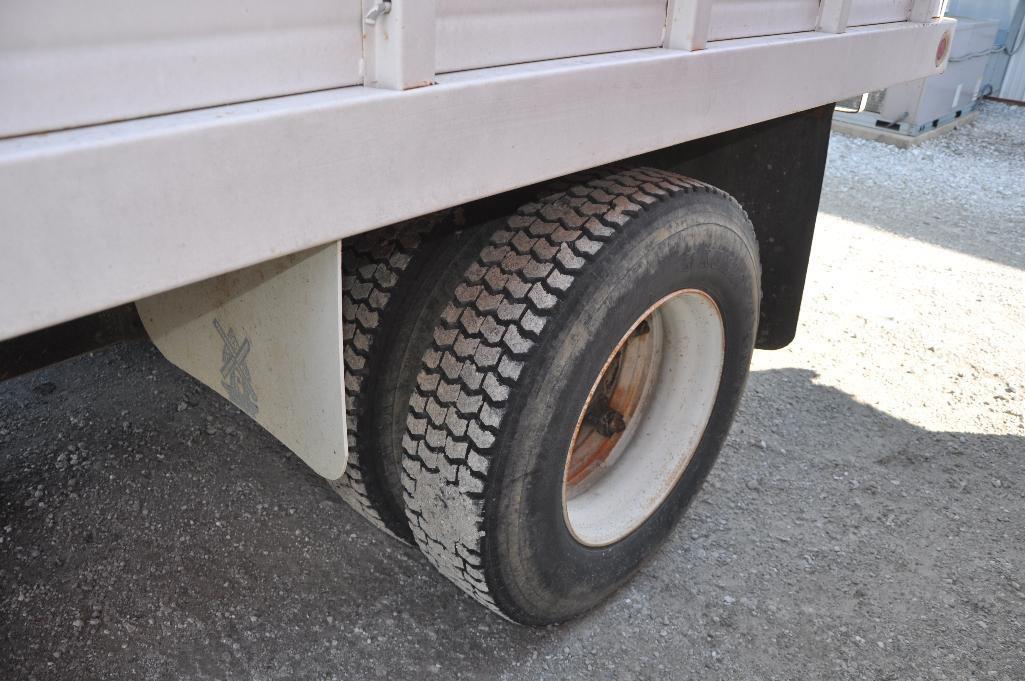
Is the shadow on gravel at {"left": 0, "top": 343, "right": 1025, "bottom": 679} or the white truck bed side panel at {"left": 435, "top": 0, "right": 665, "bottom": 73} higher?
the white truck bed side panel at {"left": 435, "top": 0, "right": 665, "bottom": 73}

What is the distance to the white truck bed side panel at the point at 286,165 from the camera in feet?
2.76

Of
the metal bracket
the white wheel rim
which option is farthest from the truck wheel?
the metal bracket

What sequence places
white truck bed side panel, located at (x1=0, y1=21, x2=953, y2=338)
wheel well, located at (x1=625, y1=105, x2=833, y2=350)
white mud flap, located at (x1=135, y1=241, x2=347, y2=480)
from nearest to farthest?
white truck bed side panel, located at (x1=0, y1=21, x2=953, y2=338) → white mud flap, located at (x1=135, y1=241, x2=347, y2=480) → wheel well, located at (x1=625, y1=105, x2=833, y2=350)

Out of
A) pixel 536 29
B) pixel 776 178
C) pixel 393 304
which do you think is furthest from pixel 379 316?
pixel 776 178

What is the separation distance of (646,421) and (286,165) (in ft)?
4.64

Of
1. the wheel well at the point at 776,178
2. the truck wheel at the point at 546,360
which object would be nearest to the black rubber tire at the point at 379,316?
the truck wheel at the point at 546,360

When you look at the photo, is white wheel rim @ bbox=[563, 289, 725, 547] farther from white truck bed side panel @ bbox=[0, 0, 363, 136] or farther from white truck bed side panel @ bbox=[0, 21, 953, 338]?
white truck bed side panel @ bbox=[0, 0, 363, 136]

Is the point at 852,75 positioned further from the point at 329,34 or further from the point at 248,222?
the point at 248,222

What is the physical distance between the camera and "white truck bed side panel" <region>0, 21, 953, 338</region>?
841 mm

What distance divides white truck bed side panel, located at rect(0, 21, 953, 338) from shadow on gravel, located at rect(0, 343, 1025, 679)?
1.16m

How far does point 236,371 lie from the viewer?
5.42 ft

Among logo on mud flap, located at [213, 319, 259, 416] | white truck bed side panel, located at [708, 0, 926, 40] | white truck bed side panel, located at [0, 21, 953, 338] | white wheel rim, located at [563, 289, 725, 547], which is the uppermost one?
white truck bed side panel, located at [708, 0, 926, 40]

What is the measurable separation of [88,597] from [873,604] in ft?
6.22

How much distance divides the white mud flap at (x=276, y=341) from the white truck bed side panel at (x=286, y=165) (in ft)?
0.66
